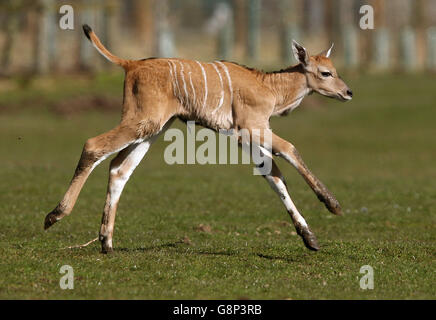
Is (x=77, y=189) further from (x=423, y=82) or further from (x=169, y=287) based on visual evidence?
(x=423, y=82)

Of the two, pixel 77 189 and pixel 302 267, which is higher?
pixel 77 189

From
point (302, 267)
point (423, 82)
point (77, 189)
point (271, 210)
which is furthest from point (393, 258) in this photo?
point (423, 82)

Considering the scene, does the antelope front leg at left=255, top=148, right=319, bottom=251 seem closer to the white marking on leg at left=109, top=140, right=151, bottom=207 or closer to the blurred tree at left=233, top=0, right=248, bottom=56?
the white marking on leg at left=109, top=140, right=151, bottom=207

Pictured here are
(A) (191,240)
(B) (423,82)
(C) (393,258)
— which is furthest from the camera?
(B) (423,82)

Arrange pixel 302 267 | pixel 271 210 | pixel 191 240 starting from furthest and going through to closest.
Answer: pixel 271 210 < pixel 191 240 < pixel 302 267

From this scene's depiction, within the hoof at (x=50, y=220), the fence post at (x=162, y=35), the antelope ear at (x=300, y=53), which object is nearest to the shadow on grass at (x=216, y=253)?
the hoof at (x=50, y=220)

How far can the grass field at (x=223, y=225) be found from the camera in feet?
30.4

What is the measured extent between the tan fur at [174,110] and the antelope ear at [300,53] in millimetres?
419

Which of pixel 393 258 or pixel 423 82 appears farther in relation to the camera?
pixel 423 82

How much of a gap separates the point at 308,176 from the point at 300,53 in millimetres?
1838

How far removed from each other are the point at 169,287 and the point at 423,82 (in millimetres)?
35824

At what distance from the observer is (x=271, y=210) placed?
52.8 feet

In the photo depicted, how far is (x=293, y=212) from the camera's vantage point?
10539mm
